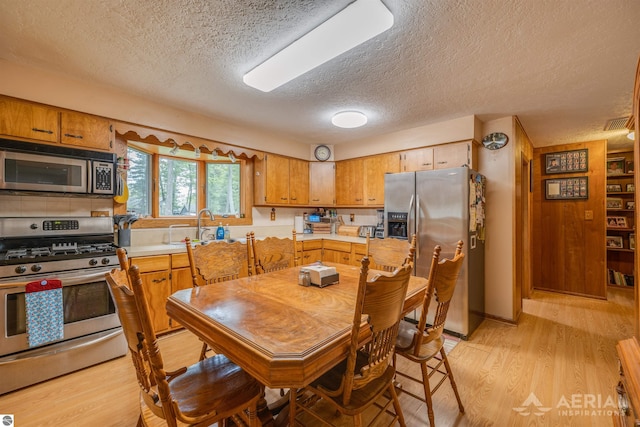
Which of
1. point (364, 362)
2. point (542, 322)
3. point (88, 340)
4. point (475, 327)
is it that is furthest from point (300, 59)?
point (542, 322)

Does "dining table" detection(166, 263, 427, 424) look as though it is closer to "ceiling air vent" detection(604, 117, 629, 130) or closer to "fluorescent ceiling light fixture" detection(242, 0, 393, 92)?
"fluorescent ceiling light fixture" detection(242, 0, 393, 92)

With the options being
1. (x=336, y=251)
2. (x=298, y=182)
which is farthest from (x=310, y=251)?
(x=298, y=182)

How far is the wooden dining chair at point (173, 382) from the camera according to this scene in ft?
2.98

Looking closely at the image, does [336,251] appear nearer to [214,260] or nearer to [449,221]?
[449,221]

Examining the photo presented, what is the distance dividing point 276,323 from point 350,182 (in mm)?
3345

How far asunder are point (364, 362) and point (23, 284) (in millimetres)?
2421

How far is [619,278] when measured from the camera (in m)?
4.52

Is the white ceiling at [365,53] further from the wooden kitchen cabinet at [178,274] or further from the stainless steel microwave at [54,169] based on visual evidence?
the wooden kitchen cabinet at [178,274]

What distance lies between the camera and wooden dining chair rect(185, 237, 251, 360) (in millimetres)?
1913

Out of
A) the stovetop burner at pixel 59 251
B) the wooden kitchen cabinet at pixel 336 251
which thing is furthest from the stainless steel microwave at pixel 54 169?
the wooden kitchen cabinet at pixel 336 251

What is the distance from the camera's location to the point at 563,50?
1.86 meters

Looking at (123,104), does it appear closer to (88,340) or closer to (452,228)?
(88,340)

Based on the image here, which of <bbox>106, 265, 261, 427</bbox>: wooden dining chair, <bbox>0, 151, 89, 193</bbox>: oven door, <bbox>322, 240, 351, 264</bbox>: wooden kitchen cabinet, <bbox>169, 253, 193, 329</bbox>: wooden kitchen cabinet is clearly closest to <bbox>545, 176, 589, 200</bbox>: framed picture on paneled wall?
<bbox>322, 240, 351, 264</bbox>: wooden kitchen cabinet

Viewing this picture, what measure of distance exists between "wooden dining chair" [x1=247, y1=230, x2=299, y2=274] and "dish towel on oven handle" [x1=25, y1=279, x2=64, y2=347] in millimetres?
1440
